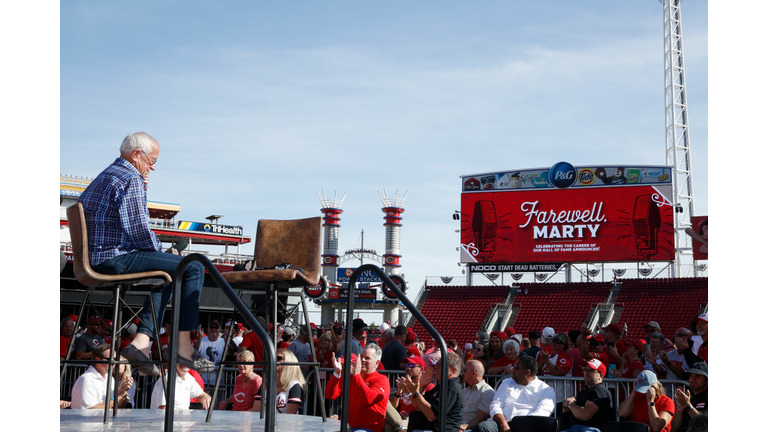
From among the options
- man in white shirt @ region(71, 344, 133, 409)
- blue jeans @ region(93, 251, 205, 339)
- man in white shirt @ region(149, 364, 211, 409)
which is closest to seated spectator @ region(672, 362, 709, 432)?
man in white shirt @ region(149, 364, 211, 409)

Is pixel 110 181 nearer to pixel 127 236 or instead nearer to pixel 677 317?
pixel 127 236

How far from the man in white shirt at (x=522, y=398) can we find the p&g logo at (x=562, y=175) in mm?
27749

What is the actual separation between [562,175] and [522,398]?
28.2 metres

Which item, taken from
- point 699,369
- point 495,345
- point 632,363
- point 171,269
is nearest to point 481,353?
point 495,345

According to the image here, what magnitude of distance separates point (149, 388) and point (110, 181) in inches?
269

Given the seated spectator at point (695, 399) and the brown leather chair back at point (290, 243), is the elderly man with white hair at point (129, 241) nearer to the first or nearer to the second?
the brown leather chair back at point (290, 243)

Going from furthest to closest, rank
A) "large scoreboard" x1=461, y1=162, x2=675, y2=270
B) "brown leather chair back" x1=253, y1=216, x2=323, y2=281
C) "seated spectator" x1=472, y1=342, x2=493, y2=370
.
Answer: "large scoreboard" x1=461, y1=162, x2=675, y2=270 → "seated spectator" x1=472, y1=342, x2=493, y2=370 → "brown leather chair back" x1=253, y1=216, x2=323, y2=281

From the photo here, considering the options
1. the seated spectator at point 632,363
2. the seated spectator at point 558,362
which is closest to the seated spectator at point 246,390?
the seated spectator at point 558,362

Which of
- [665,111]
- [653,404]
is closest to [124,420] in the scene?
[653,404]

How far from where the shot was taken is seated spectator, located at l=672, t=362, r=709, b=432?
6316mm

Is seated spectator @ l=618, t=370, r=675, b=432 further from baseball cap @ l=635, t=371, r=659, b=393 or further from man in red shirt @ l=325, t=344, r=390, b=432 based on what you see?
man in red shirt @ l=325, t=344, r=390, b=432

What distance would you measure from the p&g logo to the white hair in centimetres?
3131

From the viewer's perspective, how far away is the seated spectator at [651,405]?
21.2 feet

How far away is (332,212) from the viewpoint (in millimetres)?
58562
